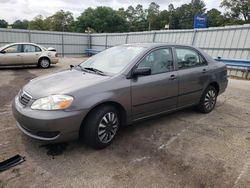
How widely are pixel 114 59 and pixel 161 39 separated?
12682mm

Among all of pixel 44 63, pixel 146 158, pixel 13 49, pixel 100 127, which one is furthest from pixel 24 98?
pixel 44 63

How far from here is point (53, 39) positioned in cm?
2128

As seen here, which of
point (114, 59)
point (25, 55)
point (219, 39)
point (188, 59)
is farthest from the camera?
point (219, 39)

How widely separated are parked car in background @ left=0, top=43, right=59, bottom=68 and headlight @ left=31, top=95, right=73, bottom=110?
960 cm

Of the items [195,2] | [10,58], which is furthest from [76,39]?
[195,2]

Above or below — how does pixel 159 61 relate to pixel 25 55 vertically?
above

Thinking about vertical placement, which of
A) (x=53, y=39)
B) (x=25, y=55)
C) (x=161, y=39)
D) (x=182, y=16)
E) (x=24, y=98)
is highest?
(x=182, y=16)

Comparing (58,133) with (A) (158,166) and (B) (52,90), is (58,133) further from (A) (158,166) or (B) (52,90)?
(A) (158,166)

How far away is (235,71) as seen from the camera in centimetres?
1188

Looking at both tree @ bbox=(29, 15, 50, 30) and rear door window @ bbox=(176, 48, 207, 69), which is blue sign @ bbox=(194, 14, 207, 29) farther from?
tree @ bbox=(29, 15, 50, 30)

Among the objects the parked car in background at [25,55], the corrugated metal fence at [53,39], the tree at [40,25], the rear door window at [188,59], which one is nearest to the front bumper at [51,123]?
the rear door window at [188,59]

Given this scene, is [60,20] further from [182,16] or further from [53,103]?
[53,103]

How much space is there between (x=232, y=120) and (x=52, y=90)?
3.72 metres

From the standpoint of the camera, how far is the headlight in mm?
2996
